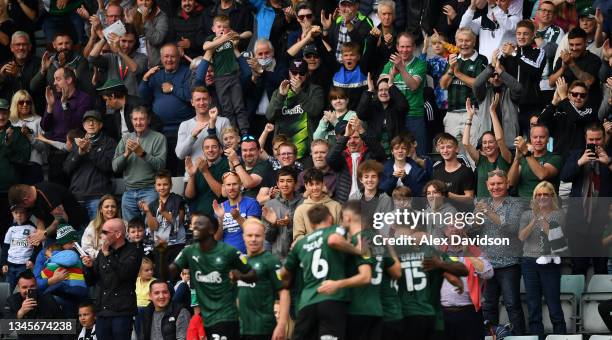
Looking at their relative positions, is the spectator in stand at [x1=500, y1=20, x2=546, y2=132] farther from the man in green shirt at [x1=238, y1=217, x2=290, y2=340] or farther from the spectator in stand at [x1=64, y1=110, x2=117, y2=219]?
the spectator in stand at [x1=64, y1=110, x2=117, y2=219]

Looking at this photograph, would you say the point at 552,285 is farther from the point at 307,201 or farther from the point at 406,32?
the point at 406,32

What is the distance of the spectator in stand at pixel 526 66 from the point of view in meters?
22.3

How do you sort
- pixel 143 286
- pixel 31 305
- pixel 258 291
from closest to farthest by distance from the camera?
1. pixel 258 291
2. pixel 31 305
3. pixel 143 286

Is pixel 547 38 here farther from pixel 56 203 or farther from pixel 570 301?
pixel 56 203

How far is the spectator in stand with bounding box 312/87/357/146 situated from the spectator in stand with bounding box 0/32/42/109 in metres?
5.25

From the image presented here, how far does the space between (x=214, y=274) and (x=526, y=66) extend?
606 cm

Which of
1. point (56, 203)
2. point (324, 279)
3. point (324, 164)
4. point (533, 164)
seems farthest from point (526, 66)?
point (56, 203)

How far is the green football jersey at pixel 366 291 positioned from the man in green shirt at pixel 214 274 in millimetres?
1098

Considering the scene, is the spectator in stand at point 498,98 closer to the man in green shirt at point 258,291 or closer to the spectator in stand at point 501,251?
the spectator in stand at point 501,251

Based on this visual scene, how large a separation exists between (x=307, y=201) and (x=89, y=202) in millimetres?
4261

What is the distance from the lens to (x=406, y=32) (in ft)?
74.9

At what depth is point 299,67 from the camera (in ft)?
75.6

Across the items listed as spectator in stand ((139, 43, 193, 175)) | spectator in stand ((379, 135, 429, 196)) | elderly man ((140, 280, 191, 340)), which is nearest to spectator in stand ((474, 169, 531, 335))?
spectator in stand ((379, 135, 429, 196))

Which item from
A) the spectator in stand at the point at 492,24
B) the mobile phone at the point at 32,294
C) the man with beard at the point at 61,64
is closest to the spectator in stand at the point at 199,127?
the man with beard at the point at 61,64
